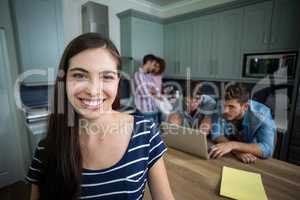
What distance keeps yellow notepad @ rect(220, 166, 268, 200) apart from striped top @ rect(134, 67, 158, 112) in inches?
70.8

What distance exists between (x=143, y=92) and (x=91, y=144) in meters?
1.93

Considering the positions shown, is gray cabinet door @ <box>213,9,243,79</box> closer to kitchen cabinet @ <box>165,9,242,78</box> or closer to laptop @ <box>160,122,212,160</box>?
kitchen cabinet @ <box>165,9,242,78</box>

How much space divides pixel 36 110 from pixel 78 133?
1.72m

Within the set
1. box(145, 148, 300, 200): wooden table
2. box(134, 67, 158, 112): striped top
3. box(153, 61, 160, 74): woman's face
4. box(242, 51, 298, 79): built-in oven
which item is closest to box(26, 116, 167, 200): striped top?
box(145, 148, 300, 200): wooden table

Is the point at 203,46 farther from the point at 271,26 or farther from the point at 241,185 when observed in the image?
the point at 241,185

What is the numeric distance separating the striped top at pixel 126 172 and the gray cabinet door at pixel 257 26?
230 cm

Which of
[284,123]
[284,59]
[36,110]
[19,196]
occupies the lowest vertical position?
[19,196]

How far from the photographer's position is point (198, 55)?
2.94 metres

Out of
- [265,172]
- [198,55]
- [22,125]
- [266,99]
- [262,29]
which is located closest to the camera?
[265,172]

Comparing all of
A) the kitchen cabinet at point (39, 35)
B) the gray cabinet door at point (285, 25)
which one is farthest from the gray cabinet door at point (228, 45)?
the kitchen cabinet at point (39, 35)

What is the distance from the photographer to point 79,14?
257 centimetres

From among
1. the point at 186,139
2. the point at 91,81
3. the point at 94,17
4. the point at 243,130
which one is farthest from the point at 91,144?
the point at 94,17

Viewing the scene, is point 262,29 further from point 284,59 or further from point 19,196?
point 19,196

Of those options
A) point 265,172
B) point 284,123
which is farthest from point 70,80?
point 284,123
